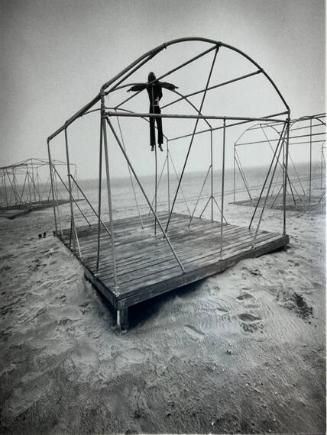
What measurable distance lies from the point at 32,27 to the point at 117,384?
5.66m

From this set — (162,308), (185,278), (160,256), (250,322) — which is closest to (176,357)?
(162,308)

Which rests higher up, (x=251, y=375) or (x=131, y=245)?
(x=131, y=245)

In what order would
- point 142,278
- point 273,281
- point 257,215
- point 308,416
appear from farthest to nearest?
point 257,215 < point 273,281 < point 142,278 < point 308,416

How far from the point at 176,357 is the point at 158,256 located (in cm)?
222

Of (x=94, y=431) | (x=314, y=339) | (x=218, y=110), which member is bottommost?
(x=94, y=431)

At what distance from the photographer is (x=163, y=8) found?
6688mm

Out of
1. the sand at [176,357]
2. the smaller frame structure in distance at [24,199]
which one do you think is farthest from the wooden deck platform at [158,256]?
the smaller frame structure in distance at [24,199]

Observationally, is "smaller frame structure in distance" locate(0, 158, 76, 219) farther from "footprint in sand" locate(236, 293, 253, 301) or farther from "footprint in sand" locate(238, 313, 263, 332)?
"footprint in sand" locate(238, 313, 263, 332)

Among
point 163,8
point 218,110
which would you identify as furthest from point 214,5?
point 218,110

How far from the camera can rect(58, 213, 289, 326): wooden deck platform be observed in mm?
3746

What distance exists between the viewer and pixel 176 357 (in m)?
2.96

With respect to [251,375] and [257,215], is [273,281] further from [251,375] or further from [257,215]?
[257,215]

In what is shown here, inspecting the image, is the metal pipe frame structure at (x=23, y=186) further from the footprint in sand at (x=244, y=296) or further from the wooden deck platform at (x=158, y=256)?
the footprint in sand at (x=244, y=296)

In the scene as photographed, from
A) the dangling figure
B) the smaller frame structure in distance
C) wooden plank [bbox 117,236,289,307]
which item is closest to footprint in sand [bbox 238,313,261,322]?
wooden plank [bbox 117,236,289,307]
